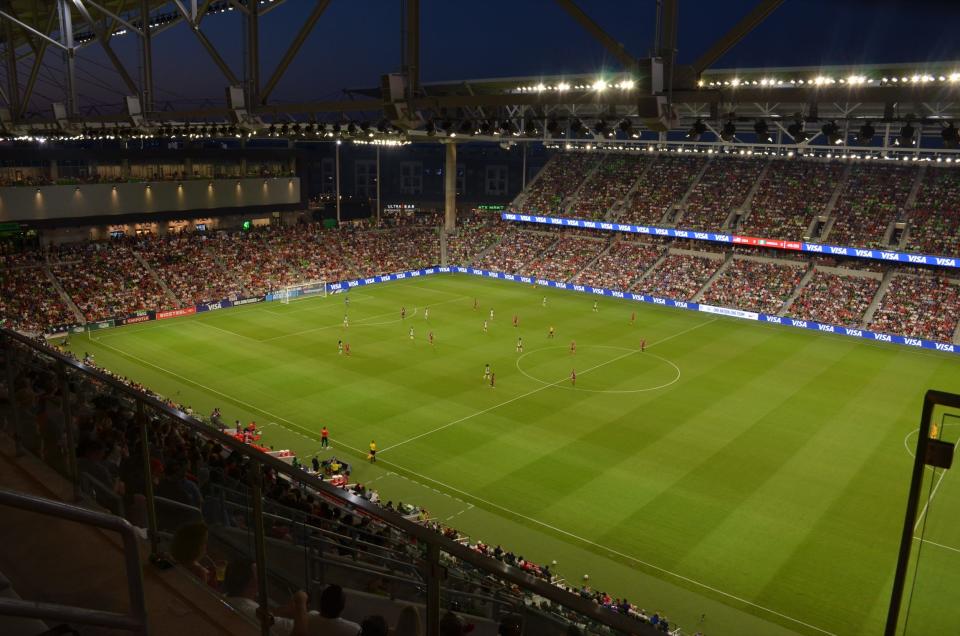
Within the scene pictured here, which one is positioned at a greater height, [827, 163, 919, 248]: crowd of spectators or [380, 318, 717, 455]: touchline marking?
[827, 163, 919, 248]: crowd of spectators

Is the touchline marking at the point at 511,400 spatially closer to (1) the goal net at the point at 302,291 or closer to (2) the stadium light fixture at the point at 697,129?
(2) the stadium light fixture at the point at 697,129

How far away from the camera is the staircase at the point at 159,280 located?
50878 millimetres

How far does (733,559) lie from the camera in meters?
21.3

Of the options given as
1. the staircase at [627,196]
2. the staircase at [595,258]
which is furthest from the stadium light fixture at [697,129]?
the staircase at [627,196]

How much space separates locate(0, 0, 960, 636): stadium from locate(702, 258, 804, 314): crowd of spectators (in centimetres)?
34

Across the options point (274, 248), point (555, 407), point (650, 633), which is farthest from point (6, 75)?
point (274, 248)

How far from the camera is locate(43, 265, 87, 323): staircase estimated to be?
149ft

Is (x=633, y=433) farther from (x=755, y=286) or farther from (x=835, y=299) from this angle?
(x=755, y=286)

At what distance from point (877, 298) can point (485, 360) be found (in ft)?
96.3

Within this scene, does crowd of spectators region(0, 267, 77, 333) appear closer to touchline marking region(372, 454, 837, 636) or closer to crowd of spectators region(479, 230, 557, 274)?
touchline marking region(372, 454, 837, 636)

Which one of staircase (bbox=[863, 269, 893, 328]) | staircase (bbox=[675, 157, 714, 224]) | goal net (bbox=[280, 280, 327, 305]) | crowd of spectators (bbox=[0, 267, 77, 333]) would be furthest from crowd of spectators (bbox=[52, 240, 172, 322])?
staircase (bbox=[863, 269, 893, 328])

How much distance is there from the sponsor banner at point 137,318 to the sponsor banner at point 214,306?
140 inches

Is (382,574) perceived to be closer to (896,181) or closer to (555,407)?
(555,407)

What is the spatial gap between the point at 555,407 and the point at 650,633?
100 ft
